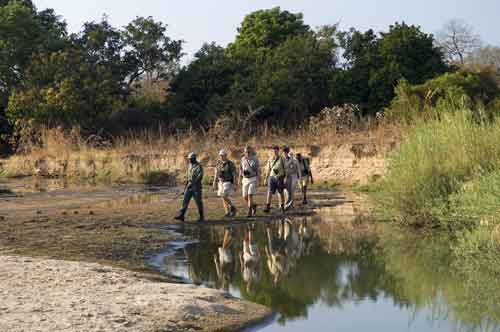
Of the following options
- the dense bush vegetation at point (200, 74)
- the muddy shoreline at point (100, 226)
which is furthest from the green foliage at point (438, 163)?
the dense bush vegetation at point (200, 74)

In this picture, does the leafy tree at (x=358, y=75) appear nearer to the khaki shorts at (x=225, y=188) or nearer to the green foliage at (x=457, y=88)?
the green foliage at (x=457, y=88)

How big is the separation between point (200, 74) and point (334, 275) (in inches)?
1342

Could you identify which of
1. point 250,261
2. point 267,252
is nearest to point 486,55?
point 267,252

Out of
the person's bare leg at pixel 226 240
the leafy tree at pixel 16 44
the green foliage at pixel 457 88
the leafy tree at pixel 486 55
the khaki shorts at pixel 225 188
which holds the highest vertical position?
the leafy tree at pixel 486 55

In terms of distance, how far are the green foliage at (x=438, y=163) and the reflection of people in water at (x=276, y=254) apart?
124 inches

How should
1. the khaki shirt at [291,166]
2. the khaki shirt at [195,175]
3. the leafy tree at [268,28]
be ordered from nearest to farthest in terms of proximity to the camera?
1. the khaki shirt at [195,175]
2. the khaki shirt at [291,166]
3. the leafy tree at [268,28]

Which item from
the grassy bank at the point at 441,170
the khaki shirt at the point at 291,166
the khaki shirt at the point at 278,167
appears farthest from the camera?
the khaki shirt at the point at 291,166

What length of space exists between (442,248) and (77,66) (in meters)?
33.4

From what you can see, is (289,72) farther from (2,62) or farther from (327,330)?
(327,330)

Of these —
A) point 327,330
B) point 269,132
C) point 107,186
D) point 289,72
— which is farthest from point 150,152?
point 327,330

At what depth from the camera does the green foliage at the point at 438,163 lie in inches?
688

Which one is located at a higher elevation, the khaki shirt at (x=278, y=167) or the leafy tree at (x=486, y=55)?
the leafy tree at (x=486, y=55)

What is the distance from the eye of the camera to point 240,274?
13242 mm

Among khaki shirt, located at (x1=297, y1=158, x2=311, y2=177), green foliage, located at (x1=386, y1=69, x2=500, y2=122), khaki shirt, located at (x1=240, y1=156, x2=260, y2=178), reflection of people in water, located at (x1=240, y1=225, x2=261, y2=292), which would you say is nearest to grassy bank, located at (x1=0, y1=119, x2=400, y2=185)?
green foliage, located at (x1=386, y1=69, x2=500, y2=122)
